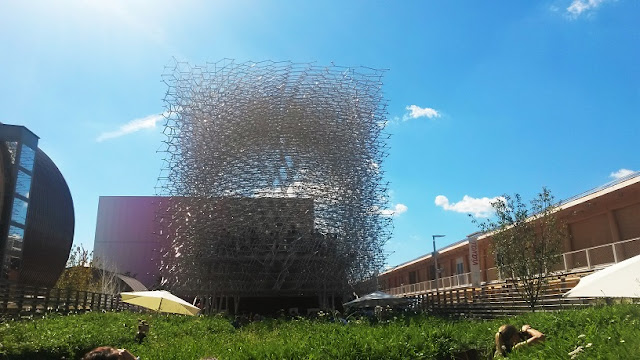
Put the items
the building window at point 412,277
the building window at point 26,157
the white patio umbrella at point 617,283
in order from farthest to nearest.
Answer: the building window at point 412,277
the building window at point 26,157
the white patio umbrella at point 617,283

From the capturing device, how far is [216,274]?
29672mm

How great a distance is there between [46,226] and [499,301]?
68.4ft

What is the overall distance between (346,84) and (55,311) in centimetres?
2301

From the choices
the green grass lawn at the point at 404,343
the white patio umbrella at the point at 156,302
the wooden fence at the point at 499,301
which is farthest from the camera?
the wooden fence at the point at 499,301

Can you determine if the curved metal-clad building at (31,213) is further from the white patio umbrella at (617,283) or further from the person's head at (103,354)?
the white patio umbrella at (617,283)

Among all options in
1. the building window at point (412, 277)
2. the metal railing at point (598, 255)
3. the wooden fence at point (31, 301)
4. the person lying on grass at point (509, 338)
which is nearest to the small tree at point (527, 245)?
the metal railing at point (598, 255)

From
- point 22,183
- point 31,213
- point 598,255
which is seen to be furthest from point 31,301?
point 598,255

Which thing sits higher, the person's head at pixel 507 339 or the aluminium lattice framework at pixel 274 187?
the aluminium lattice framework at pixel 274 187

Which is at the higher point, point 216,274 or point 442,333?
point 216,274

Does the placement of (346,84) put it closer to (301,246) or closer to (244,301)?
(301,246)

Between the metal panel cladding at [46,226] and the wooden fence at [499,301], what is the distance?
17.2 meters

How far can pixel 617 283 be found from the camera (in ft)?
22.9

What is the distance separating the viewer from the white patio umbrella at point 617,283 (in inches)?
265

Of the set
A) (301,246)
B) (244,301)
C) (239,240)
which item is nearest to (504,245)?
(301,246)
